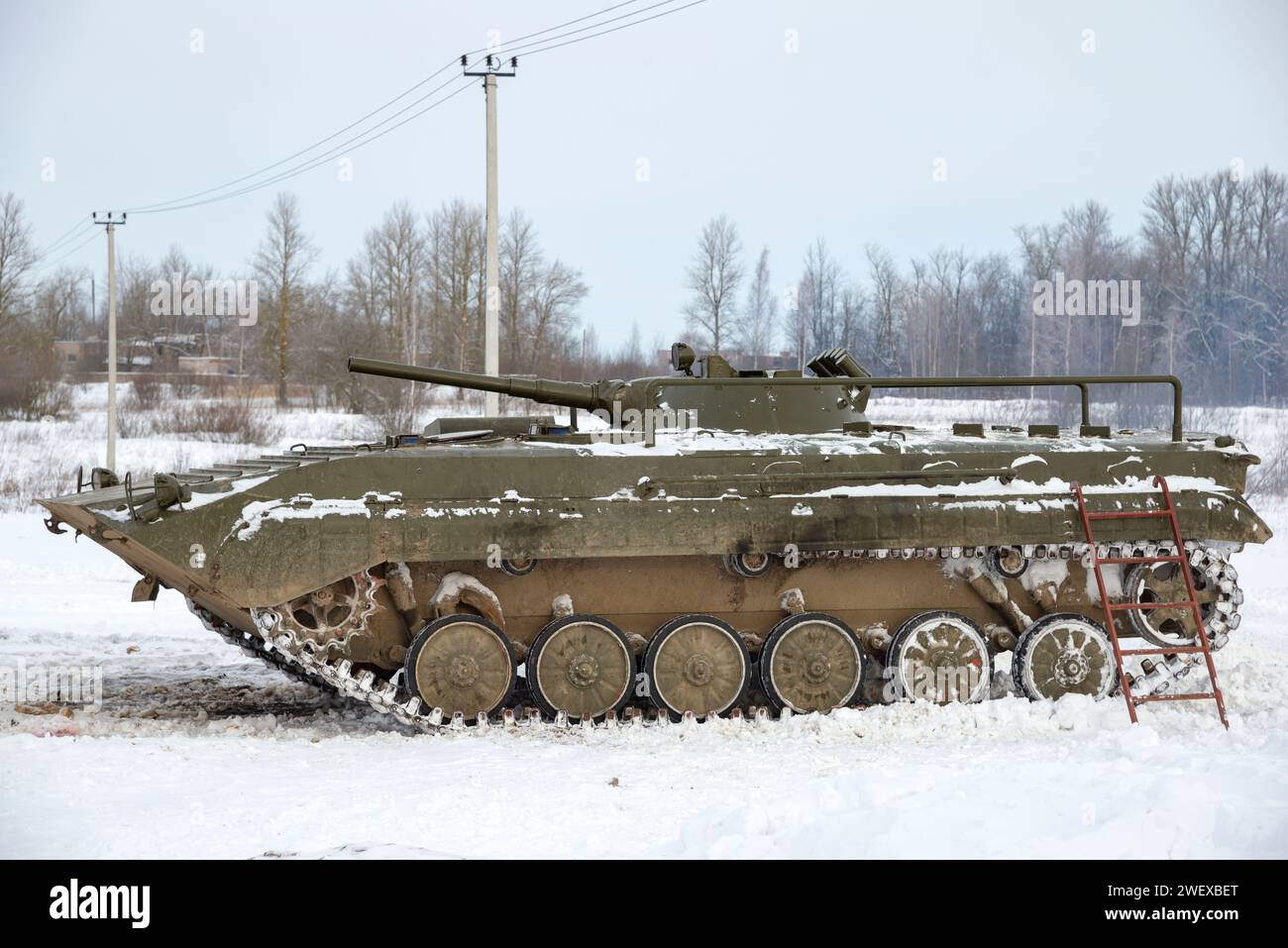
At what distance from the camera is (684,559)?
30.2 feet

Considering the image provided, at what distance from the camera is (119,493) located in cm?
890

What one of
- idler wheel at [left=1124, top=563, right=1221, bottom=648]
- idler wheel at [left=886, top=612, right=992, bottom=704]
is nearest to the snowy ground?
idler wheel at [left=886, top=612, right=992, bottom=704]

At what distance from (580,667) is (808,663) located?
158 cm

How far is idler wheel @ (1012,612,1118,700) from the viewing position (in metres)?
9.22

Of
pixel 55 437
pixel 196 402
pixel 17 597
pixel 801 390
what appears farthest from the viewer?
pixel 196 402

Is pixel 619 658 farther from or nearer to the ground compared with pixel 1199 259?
nearer to the ground

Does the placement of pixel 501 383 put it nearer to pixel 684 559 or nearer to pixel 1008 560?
pixel 684 559

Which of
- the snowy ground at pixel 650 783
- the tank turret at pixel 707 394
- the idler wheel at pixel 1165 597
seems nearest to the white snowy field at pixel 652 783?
the snowy ground at pixel 650 783

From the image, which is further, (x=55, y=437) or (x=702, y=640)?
(x=55, y=437)

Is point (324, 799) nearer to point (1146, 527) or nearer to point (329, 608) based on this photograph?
point (329, 608)

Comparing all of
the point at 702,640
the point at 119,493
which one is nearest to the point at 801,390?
the point at 702,640

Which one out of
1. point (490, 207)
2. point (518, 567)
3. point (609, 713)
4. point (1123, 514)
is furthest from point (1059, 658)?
point (490, 207)

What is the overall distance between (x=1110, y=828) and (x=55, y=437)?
101 ft
